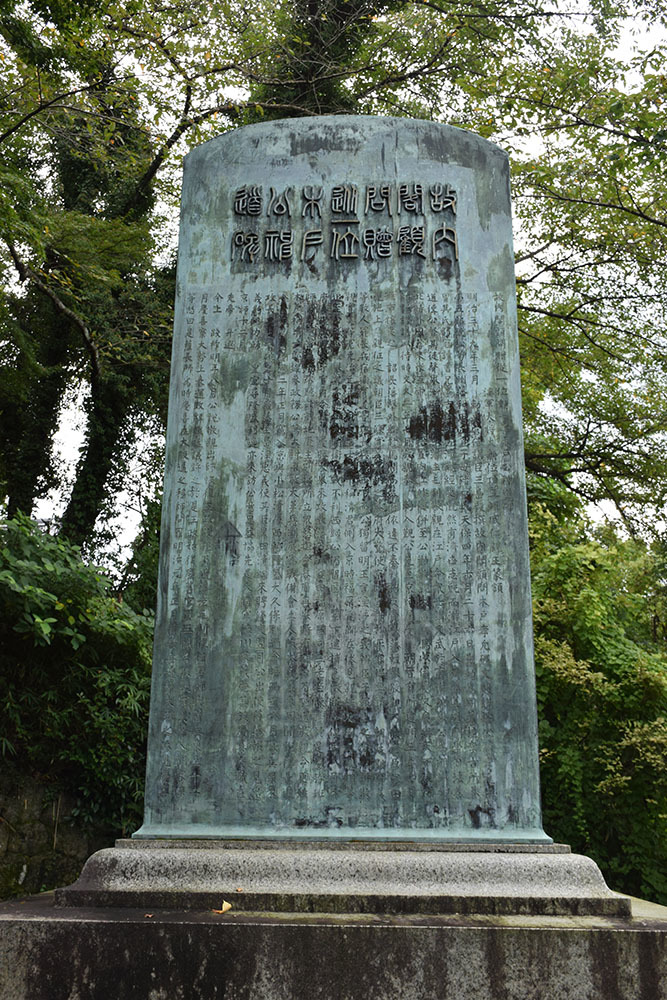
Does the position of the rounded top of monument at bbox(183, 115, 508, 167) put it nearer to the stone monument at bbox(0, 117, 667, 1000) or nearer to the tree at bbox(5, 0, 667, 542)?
the stone monument at bbox(0, 117, 667, 1000)

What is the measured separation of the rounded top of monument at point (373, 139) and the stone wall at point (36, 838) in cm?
475

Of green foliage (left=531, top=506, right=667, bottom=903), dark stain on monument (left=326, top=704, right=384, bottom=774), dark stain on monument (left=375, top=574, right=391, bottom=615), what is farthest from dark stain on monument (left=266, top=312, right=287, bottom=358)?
green foliage (left=531, top=506, right=667, bottom=903)

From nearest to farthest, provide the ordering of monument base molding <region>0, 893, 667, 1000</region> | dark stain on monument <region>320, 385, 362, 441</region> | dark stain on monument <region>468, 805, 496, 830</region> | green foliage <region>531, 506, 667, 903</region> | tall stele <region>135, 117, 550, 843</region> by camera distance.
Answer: monument base molding <region>0, 893, 667, 1000</region> → dark stain on monument <region>468, 805, 496, 830</region> → tall stele <region>135, 117, 550, 843</region> → dark stain on monument <region>320, 385, 362, 441</region> → green foliage <region>531, 506, 667, 903</region>

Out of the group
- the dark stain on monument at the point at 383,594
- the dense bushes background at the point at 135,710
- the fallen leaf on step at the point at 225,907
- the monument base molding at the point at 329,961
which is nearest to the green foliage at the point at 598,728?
the dense bushes background at the point at 135,710

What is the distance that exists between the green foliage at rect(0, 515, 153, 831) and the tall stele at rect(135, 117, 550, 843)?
2725mm

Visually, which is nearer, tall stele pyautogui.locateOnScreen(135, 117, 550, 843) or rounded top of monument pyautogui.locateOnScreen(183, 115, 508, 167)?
tall stele pyautogui.locateOnScreen(135, 117, 550, 843)

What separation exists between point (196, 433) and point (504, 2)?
8.29m

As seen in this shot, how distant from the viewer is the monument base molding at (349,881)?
9.96ft

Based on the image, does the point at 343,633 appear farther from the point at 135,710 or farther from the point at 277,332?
the point at 135,710

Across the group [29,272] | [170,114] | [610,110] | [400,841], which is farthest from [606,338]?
[400,841]

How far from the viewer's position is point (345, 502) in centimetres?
392

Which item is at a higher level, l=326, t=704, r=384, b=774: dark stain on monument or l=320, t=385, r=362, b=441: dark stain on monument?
l=320, t=385, r=362, b=441: dark stain on monument

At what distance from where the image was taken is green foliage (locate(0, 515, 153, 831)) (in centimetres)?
631

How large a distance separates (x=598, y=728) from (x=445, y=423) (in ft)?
13.0
